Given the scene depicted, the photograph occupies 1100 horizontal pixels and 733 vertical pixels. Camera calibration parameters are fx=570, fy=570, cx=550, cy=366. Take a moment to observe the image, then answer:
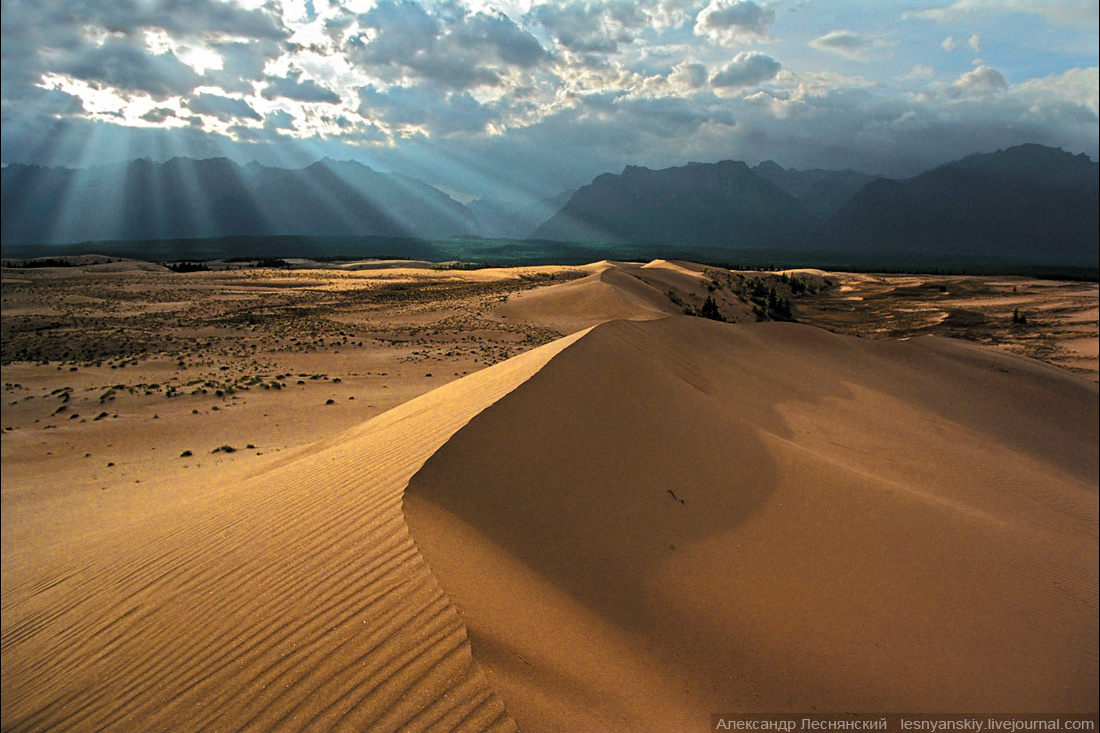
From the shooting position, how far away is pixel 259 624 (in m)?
3.62

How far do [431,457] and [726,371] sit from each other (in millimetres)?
7213

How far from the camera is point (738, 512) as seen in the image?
5.23 m

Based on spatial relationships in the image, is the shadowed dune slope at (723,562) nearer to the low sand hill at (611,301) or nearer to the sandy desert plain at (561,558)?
the sandy desert plain at (561,558)

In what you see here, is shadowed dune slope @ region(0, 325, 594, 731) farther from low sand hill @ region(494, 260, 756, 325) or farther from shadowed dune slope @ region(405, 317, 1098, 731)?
low sand hill @ region(494, 260, 756, 325)

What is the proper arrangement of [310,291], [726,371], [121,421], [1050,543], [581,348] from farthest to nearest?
[310,291] < [121,421] < [726,371] < [581,348] < [1050,543]

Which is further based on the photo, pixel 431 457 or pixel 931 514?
pixel 931 514

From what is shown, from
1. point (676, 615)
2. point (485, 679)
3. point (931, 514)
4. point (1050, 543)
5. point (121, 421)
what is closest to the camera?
point (485, 679)

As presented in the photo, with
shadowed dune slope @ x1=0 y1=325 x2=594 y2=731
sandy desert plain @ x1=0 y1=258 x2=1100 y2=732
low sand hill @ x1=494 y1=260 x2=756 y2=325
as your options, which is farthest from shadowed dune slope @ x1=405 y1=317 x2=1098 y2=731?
low sand hill @ x1=494 y1=260 x2=756 y2=325

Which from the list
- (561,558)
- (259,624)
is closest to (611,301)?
(561,558)

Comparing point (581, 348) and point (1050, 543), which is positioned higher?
point (581, 348)

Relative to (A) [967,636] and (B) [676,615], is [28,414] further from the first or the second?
(A) [967,636]

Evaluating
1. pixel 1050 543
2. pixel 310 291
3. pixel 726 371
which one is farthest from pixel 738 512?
pixel 310 291

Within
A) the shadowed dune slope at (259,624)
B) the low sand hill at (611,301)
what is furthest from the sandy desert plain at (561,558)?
the low sand hill at (611,301)

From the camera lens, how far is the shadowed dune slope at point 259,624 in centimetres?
292
